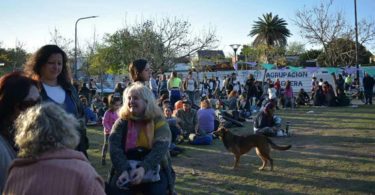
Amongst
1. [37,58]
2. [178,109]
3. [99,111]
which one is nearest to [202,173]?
[178,109]

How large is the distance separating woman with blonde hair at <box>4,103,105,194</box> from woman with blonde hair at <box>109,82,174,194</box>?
1.35 m

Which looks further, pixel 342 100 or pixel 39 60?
pixel 342 100

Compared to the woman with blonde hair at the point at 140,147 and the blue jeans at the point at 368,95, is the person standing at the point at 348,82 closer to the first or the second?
the blue jeans at the point at 368,95

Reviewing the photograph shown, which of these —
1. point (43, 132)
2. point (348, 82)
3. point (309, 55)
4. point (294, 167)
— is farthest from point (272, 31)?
point (43, 132)

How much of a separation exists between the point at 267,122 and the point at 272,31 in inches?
2089

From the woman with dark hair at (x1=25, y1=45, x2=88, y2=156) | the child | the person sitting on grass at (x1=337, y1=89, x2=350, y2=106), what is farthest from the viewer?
the person sitting on grass at (x1=337, y1=89, x2=350, y2=106)

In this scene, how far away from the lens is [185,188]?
6652mm

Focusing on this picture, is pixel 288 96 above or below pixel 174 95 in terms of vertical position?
below

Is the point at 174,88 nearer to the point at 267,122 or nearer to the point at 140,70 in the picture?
the point at 267,122

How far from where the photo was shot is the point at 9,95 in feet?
8.41

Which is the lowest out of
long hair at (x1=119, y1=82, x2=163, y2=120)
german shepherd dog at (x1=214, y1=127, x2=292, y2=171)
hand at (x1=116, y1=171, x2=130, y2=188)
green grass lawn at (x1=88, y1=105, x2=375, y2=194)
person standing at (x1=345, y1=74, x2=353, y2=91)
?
green grass lawn at (x1=88, y1=105, x2=375, y2=194)

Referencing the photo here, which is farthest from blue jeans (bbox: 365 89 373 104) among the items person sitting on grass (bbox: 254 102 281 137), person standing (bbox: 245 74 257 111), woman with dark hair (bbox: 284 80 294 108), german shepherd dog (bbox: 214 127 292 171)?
german shepherd dog (bbox: 214 127 292 171)

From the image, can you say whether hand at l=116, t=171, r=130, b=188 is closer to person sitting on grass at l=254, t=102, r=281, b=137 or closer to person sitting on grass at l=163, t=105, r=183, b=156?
person sitting on grass at l=163, t=105, r=183, b=156

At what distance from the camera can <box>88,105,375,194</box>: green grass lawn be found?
654cm
